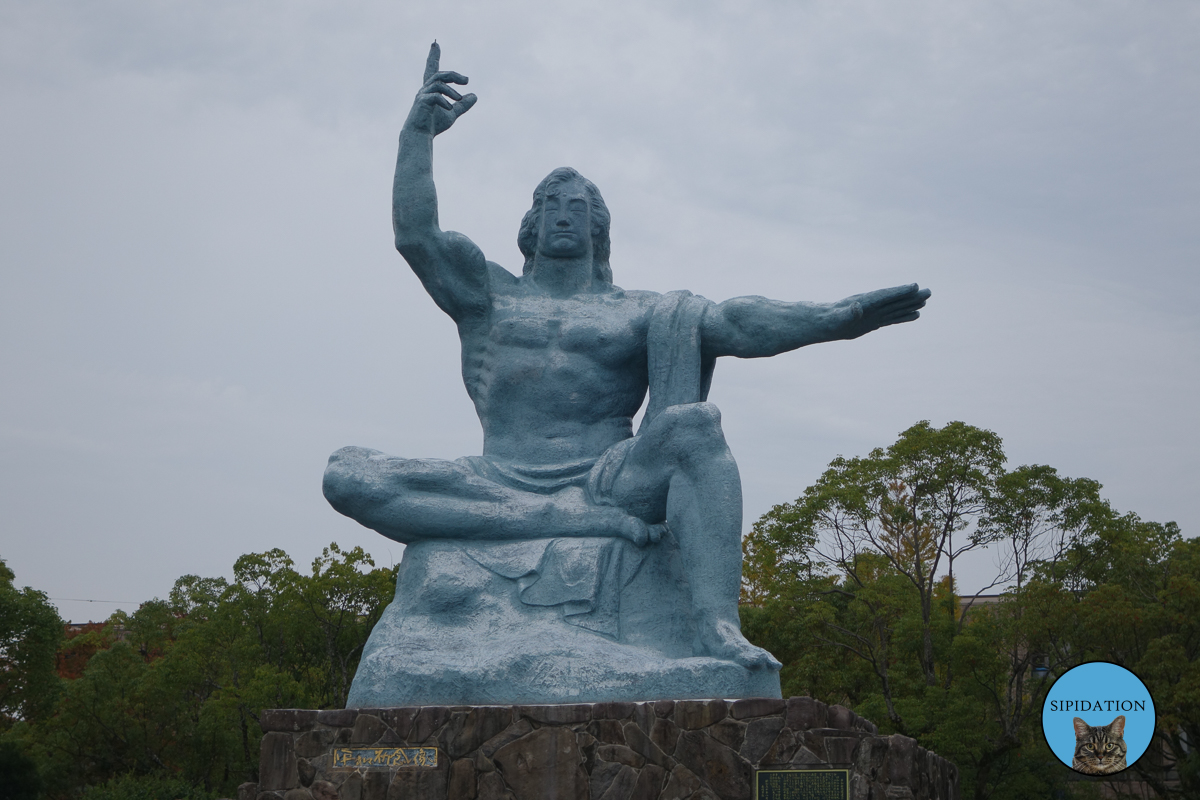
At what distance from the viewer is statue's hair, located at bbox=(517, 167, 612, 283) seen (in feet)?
23.4

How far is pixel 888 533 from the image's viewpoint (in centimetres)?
1875

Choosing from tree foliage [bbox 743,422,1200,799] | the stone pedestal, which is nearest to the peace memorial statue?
the stone pedestal

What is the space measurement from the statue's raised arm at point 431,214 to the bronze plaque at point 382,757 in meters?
2.67

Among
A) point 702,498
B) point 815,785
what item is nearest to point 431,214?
point 702,498

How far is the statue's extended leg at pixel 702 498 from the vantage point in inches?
224

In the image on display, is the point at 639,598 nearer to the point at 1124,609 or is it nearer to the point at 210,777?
the point at 1124,609

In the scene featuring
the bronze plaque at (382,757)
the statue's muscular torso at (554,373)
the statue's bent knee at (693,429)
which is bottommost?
the bronze plaque at (382,757)

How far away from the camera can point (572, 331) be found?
6.74m

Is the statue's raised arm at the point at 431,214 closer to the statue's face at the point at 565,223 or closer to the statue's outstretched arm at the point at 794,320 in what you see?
the statue's face at the point at 565,223

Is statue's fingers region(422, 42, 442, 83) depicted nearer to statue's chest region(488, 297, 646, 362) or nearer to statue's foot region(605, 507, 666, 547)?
statue's chest region(488, 297, 646, 362)

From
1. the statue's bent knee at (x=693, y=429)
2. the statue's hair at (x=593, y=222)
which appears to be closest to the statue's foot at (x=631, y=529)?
the statue's bent knee at (x=693, y=429)

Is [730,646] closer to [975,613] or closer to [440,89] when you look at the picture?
[440,89]

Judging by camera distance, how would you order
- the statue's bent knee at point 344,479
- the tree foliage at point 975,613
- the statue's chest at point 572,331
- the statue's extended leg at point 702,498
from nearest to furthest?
the statue's extended leg at point 702,498 → the statue's bent knee at point 344,479 → the statue's chest at point 572,331 → the tree foliage at point 975,613

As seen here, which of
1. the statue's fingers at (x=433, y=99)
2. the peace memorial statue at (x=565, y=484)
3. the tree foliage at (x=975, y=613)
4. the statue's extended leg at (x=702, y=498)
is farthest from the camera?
the tree foliage at (x=975, y=613)
